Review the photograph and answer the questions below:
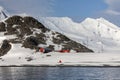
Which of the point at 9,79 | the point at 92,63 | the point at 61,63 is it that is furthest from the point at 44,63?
the point at 9,79

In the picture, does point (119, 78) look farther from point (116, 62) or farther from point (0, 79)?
point (116, 62)

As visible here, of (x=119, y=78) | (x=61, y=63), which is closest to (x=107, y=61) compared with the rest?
(x=61, y=63)

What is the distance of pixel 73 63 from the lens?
195 metres

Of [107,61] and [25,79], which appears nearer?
[25,79]

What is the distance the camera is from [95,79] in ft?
359

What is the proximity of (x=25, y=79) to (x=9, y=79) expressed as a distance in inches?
161

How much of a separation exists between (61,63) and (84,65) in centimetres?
1162

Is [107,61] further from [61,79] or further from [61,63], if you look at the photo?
[61,79]

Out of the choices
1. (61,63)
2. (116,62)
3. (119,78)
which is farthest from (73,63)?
(119,78)

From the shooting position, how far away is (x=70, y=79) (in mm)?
110625

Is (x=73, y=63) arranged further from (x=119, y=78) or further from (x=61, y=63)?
(x=119, y=78)

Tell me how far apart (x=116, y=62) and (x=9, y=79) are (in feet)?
294

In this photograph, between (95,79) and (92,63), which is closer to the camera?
(95,79)

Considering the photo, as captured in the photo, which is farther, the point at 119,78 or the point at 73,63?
the point at 73,63
